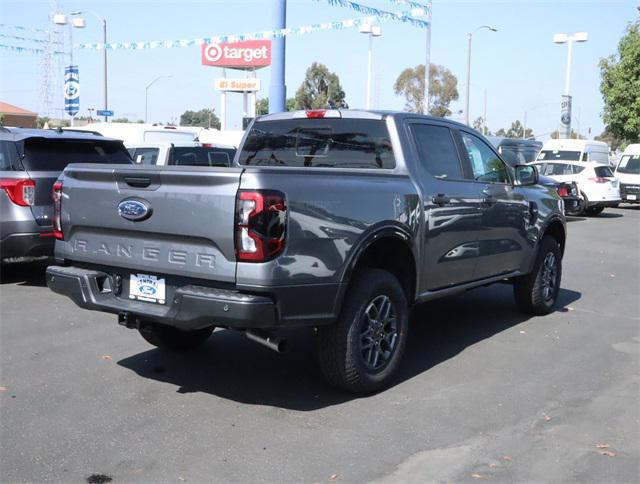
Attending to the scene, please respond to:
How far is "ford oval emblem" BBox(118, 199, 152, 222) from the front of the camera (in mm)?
4449

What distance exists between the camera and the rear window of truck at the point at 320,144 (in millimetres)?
5523

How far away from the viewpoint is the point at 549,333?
22.6 feet

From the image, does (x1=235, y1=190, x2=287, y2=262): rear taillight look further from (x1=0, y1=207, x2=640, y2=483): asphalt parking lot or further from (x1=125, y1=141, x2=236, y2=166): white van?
(x1=125, y1=141, x2=236, y2=166): white van

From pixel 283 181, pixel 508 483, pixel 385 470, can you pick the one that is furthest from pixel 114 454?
pixel 508 483

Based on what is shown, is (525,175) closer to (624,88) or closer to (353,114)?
(353,114)

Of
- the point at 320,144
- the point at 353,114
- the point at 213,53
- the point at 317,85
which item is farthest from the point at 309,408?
the point at 317,85

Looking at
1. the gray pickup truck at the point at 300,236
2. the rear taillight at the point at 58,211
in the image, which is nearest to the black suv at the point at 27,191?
the gray pickup truck at the point at 300,236

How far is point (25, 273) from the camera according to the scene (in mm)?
9469

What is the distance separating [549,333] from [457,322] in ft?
2.98

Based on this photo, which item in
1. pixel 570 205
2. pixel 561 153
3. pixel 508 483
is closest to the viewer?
pixel 508 483

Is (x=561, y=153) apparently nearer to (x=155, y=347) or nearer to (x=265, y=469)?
(x=155, y=347)

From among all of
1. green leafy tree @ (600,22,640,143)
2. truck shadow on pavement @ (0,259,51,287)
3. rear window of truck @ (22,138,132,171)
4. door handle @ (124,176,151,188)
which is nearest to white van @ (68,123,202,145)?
truck shadow on pavement @ (0,259,51,287)

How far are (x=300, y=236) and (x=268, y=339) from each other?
67 cm

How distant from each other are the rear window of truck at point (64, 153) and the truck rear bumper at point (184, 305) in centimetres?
380
